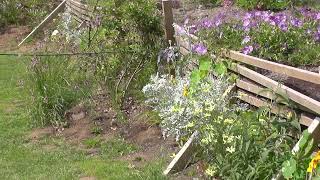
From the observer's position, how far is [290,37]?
615cm

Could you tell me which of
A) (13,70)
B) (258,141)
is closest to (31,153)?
(258,141)

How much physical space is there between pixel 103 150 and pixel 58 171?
2.20 ft

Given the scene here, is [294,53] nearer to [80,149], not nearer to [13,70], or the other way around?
[80,149]

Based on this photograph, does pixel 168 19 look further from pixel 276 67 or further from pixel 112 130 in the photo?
pixel 276 67

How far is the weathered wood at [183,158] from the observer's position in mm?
5168

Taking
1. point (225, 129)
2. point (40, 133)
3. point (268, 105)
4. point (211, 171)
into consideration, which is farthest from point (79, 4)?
point (211, 171)

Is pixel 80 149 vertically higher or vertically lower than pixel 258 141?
lower

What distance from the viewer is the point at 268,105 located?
16.1 feet

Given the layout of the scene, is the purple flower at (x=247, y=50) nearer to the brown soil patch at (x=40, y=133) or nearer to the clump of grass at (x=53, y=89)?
the clump of grass at (x=53, y=89)

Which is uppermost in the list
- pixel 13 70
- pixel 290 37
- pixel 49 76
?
pixel 290 37

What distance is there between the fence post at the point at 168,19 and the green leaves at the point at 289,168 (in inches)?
130

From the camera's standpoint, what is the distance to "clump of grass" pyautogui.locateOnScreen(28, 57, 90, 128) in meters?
7.31

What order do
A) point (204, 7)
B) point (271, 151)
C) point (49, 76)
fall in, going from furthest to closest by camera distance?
point (204, 7) < point (49, 76) < point (271, 151)

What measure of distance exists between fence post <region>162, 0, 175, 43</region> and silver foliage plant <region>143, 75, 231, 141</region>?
1.07 m
